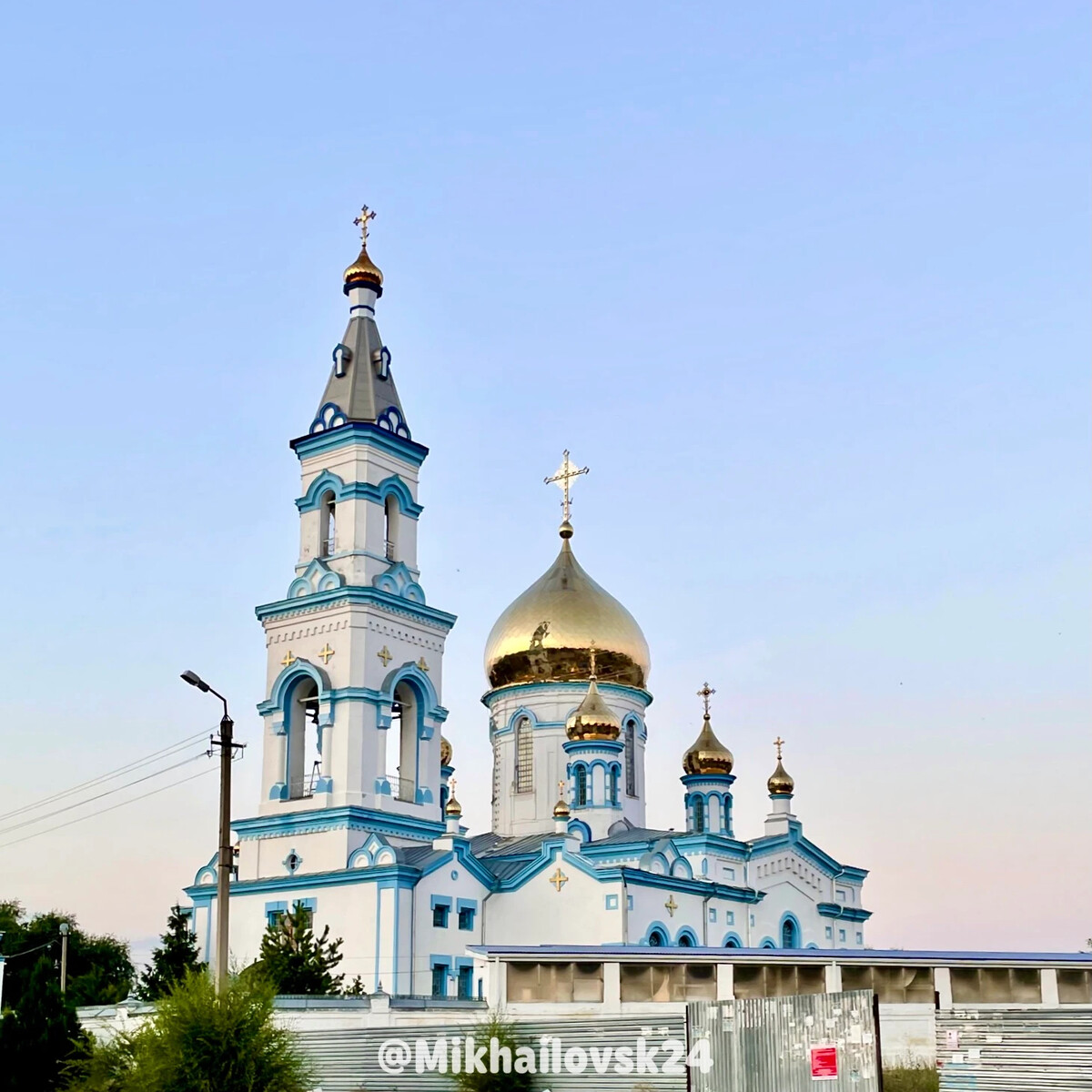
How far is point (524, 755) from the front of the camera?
40.0m

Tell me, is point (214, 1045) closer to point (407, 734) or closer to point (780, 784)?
point (407, 734)

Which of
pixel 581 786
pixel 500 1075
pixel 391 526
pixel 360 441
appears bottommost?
pixel 500 1075

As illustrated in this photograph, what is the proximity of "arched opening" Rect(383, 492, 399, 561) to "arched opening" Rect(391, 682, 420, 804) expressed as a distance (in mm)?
2842

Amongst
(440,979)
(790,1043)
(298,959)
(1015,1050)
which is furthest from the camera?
(440,979)

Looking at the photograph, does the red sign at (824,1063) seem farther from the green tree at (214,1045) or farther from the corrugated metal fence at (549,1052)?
the green tree at (214,1045)

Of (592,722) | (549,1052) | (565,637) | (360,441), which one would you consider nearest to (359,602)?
(360,441)

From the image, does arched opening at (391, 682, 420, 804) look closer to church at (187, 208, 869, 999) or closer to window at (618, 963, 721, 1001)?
church at (187, 208, 869, 999)

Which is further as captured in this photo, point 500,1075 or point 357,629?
point 357,629

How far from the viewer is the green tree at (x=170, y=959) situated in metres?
27.8

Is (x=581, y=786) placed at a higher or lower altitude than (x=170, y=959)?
higher

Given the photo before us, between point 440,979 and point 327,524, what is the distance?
32.5ft

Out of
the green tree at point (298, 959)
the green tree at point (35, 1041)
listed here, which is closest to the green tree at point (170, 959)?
the green tree at point (298, 959)

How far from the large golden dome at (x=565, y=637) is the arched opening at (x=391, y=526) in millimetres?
7108

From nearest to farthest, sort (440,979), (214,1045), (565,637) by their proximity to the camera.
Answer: (214,1045), (440,979), (565,637)
